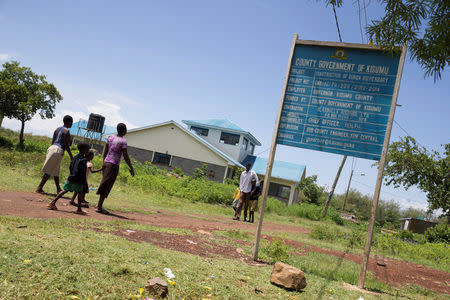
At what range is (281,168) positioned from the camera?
34.3m

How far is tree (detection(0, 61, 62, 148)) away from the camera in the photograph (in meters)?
24.8

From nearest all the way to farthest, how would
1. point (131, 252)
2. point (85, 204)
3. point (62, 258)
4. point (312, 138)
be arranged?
point (62, 258) < point (131, 252) < point (312, 138) < point (85, 204)

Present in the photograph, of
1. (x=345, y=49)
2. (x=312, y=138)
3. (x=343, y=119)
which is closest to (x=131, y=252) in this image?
(x=312, y=138)

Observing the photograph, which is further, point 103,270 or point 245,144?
point 245,144

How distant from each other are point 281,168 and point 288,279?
30464 millimetres

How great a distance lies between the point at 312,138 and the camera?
5.90m

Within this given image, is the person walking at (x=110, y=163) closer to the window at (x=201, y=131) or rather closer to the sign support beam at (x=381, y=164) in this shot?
the sign support beam at (x=381, y=164)

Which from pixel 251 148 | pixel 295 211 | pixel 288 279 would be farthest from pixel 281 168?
pixel 288 279

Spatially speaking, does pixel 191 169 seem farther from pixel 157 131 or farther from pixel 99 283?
pixel 99 283

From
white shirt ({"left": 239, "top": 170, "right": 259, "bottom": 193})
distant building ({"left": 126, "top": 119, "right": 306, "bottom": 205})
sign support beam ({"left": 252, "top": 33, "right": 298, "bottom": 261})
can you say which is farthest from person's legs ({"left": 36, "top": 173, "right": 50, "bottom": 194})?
distant building ({"left": 126, "top": 119, "right": 306, "bottom": 205})

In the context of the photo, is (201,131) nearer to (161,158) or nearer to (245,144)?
(245,144)

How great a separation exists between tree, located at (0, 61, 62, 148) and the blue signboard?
2269cm

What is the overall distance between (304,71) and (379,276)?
13.3 feet

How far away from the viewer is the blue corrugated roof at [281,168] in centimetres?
3253
